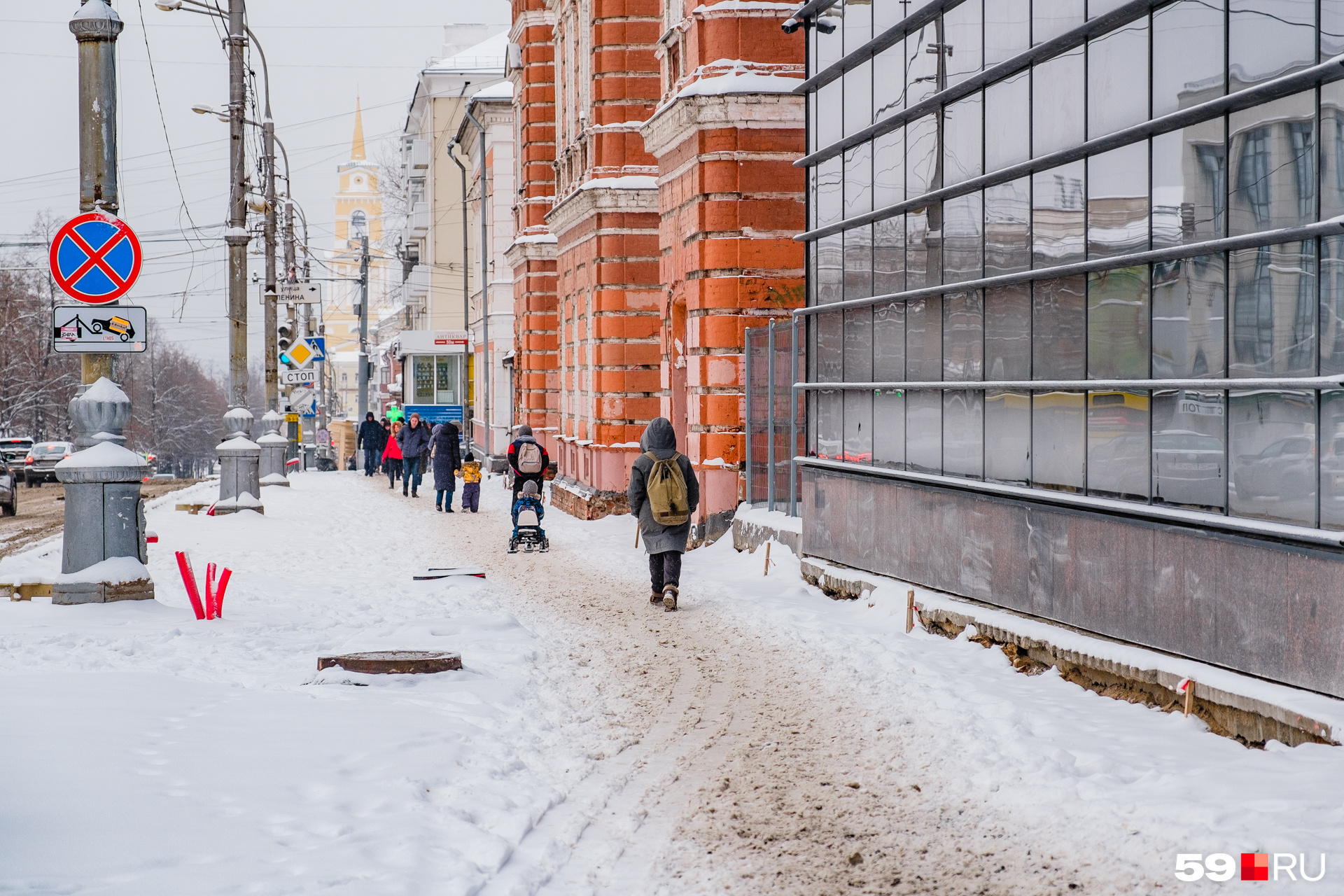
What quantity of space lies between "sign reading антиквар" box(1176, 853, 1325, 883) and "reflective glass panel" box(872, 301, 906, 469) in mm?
6674

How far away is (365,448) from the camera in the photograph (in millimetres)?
40406

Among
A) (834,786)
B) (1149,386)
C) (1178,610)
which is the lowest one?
(834,786)

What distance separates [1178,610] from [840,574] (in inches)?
186

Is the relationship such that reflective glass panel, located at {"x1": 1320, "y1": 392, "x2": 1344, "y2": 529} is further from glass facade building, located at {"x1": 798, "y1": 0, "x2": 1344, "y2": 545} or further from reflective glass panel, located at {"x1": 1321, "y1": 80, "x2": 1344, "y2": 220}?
reflective glass panel, located at {"x1": 1321, "y1": 80, "x2": 1344, "y2": 220}

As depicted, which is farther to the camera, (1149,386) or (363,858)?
(1149,386)

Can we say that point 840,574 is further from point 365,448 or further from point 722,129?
point 365,448

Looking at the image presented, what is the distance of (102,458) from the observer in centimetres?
1096

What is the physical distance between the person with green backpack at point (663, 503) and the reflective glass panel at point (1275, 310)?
602cm

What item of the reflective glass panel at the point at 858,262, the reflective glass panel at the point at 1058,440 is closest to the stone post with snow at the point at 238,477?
the reflective glass panel at the point at 858,262

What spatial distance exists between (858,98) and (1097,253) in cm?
451

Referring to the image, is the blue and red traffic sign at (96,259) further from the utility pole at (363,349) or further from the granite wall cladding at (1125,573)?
the utility pole at (363,349)


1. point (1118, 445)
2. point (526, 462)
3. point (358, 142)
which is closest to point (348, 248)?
point (358, 142)

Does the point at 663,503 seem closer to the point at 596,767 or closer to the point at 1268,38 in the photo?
the point at 596,767

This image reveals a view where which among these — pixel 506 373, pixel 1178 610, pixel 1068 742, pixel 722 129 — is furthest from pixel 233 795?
pixel 506 373
